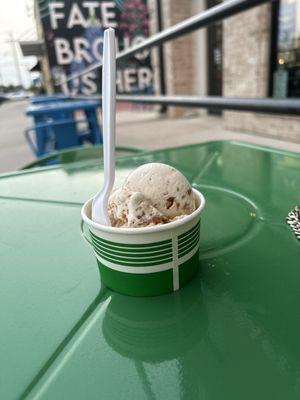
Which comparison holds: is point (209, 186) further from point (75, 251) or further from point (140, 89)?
point (140, 89)

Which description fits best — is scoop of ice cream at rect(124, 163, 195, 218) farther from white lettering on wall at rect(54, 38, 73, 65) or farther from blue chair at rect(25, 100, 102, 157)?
white lettering on wall at rect(54, 38, 73, 65)

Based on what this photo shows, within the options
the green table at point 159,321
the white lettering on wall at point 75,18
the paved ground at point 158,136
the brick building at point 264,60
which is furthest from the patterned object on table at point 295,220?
the white lettering on wall at point 75,18

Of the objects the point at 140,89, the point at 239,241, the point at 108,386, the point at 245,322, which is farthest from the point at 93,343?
the point at 140,89

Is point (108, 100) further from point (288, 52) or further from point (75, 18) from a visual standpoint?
point (75, 18)

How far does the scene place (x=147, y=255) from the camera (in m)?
0.42

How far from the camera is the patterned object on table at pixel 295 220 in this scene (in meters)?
0.59

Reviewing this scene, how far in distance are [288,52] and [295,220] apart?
390 centimetres

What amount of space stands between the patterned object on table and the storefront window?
367cm

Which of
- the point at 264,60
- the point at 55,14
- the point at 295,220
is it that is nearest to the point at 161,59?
the point at 55,14

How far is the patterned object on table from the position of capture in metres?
0.59

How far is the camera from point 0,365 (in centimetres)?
37

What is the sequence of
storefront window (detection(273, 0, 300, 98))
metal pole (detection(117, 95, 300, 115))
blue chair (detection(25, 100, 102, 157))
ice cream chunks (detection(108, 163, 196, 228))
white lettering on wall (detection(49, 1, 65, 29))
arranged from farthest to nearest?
1. white lettering on wall (detection(49, 1, 65, 29))
2. storefront window (detection(273, 0, 300, 98))
3. blue chair (detection(25, 100, 102, 157))
4. metal pole (detection(117, 95, 300, 115))
5. ice cream chunks (detection(108, 163, 196, 228))

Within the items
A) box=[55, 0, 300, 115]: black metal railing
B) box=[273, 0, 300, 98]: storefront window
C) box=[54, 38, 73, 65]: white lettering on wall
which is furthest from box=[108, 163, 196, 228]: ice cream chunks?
box=[54, 38, 73, 65]: white lettering on wall

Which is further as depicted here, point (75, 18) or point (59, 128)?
point (75, 18)
